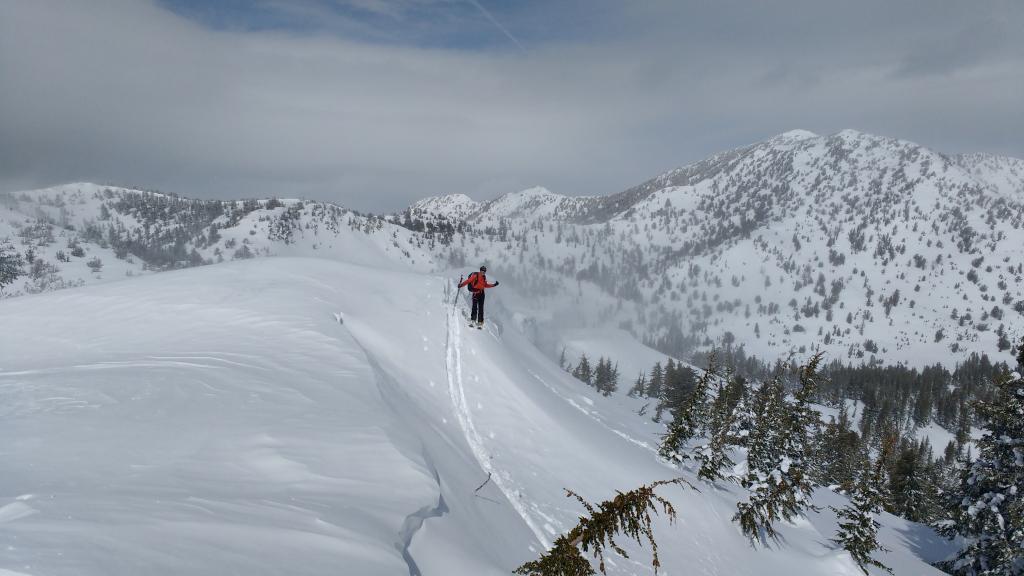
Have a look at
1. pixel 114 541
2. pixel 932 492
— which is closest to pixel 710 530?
pixel 114 541

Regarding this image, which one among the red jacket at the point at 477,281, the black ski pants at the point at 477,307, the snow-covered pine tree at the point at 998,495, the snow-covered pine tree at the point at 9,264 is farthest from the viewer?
the snow-covered pine tree at the point at 9,264

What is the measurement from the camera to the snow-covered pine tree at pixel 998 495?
1978 centimetres

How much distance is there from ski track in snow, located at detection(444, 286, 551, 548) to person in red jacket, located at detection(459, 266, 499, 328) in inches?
35.7

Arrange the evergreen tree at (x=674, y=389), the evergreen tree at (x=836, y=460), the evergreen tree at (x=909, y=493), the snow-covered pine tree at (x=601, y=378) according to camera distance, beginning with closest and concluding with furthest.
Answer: the evergreen tree at (x=836, y=460), the evergreen tree at (x=909, y=493), the evergreen tree at (x=674, y=389), the snow-covered pine tree at (x=601, y=378)

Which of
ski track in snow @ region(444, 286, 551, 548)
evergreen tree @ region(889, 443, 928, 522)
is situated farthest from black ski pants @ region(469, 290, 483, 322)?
evergreen tree @ region(889, 443, 928, 522)

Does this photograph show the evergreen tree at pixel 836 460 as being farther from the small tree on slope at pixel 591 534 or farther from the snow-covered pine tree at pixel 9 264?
the snow-covered pine tree at pixel 9 264

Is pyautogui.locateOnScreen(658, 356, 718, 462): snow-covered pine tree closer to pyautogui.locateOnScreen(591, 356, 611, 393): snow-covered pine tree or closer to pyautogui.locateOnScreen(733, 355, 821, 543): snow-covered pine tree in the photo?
pyautogui.locateOnScreen(733, 355, 821, 543): snow-covered pine tree

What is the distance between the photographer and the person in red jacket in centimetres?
2002

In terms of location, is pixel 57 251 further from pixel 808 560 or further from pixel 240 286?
pixel 808 560

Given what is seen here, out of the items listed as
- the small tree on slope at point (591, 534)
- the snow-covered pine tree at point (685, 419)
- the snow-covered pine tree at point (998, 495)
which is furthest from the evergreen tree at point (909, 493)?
the small tree on slope at point (591, 534)

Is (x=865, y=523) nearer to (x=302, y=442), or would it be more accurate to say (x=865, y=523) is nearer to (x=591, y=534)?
(x=591, y=534)

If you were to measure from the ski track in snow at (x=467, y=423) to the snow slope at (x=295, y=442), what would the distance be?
0.09 metres

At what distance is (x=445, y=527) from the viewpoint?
7.69 m

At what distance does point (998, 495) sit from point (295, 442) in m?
29.1
